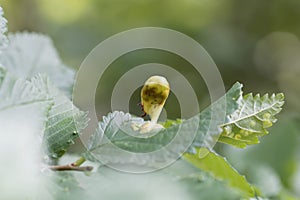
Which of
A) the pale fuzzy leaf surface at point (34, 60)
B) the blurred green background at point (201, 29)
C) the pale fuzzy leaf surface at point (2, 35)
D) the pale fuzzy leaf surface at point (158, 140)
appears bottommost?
the blurred green background at point (201, 29)

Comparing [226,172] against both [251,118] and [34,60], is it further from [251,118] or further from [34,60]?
[34,60]

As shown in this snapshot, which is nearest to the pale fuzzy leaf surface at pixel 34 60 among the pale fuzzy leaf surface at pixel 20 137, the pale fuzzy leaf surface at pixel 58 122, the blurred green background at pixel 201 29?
the pale fuzzy leaf surface at pixel 58 122

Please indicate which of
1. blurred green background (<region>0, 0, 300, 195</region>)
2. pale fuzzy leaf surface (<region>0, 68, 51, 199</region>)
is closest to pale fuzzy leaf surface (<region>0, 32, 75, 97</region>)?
pale fuzzy leaf surface (<region>0, 68, 51, 199</region>)

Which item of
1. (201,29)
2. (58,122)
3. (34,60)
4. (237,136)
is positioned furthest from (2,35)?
(201,29)

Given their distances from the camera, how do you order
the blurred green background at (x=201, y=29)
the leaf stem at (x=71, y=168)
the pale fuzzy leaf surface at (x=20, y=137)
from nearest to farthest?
the pale fuzzy leaf surface at (x=20, y=137) < the leaf stem at (x=71, y=168) < the blurred green background at (x=201, y=29)

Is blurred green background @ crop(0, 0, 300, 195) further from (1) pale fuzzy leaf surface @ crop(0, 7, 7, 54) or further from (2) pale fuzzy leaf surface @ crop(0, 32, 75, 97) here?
(1) pale fuzzy leaf surface @ crop(0, 7, 7, 54)

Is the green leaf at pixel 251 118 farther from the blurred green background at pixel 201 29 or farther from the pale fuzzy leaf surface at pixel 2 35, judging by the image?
the blurred green background at pixel 201 29

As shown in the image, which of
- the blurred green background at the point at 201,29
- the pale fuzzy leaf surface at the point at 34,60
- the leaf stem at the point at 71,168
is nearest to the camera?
the leaf stem at the point at 71,168
